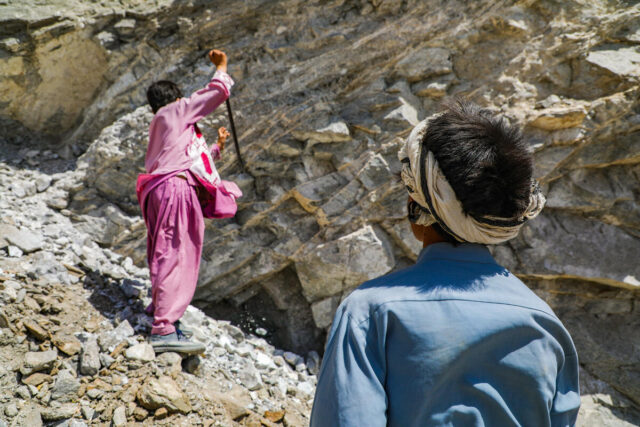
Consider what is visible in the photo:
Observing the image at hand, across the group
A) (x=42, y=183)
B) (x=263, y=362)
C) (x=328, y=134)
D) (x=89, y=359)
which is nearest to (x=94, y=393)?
(x=89, y=359)

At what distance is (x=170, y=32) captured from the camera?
5090 millimetres

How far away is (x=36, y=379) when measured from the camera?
2.67 m

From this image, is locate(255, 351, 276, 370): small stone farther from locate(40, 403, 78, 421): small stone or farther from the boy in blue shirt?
the boy in blue shirt

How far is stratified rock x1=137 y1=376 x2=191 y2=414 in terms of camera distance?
2646mm

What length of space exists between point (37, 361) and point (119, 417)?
66 cm

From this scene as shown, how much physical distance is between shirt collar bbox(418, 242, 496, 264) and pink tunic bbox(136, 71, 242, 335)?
2.33 metres

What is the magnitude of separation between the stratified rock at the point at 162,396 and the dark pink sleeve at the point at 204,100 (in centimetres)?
194

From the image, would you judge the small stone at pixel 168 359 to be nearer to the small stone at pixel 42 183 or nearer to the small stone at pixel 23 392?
the small stone at pixel 23 392

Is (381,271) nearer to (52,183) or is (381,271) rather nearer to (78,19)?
(52,183)

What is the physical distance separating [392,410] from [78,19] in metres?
5.37

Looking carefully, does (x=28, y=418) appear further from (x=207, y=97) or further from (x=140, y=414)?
(x=207, y=97)

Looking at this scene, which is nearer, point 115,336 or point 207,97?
point 115,336

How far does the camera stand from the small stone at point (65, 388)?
2619 mm

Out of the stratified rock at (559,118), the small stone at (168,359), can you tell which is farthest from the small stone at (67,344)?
the stratified rock at (559,118)
